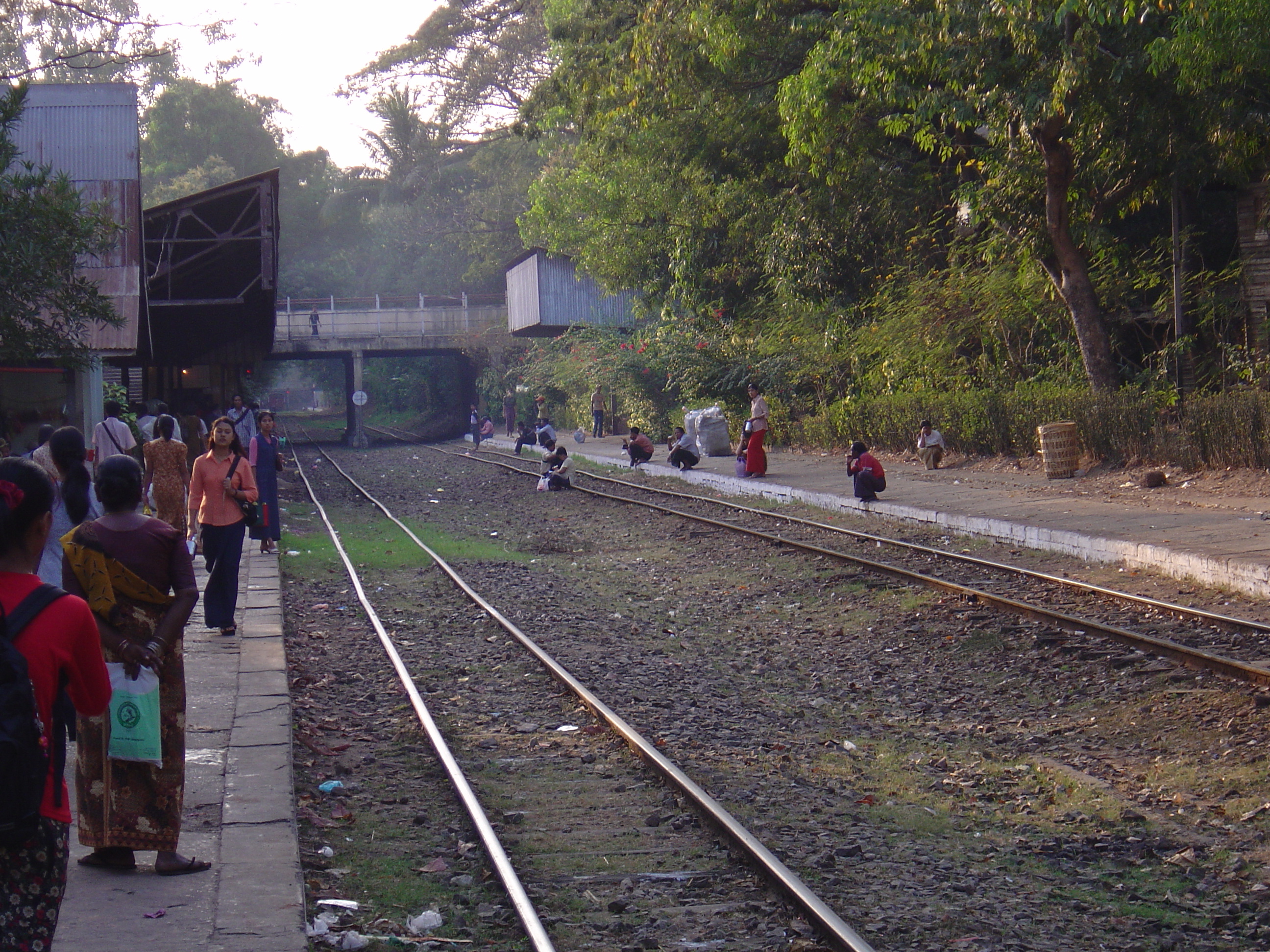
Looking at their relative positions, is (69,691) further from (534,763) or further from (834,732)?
(834,732)

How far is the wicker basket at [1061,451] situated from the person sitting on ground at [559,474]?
332 inches

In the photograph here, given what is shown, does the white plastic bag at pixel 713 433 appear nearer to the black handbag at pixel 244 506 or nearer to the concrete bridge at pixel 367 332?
the black handbag at pixel 244 506

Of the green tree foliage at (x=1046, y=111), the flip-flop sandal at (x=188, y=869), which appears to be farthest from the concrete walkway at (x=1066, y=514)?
the flip-flop sandal at (x=188, y=869)

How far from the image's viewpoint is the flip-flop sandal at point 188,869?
4.32m

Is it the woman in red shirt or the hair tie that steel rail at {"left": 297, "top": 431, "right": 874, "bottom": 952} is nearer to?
the woman in red shirt

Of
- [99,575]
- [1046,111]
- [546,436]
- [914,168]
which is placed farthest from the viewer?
[546,436]

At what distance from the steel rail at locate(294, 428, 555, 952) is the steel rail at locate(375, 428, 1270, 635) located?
17.8 feet

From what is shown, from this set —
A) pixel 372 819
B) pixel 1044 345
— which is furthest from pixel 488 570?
pixel 1044 345

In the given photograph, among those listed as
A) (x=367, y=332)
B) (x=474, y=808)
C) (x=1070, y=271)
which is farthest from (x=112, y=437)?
(x=367, y=332)

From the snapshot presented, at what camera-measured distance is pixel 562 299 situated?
42.5 meters

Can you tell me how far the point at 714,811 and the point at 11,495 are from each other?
10.1 ft

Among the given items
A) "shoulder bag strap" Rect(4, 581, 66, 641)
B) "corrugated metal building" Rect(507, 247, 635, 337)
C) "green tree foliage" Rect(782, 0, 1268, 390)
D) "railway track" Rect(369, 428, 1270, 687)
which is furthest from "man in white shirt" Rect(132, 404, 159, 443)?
"corrugated metal building" Rect(507, 247, 635, 337)

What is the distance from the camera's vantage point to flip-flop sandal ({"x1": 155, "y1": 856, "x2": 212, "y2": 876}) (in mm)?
4320

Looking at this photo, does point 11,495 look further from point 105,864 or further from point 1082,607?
point 1082,607
